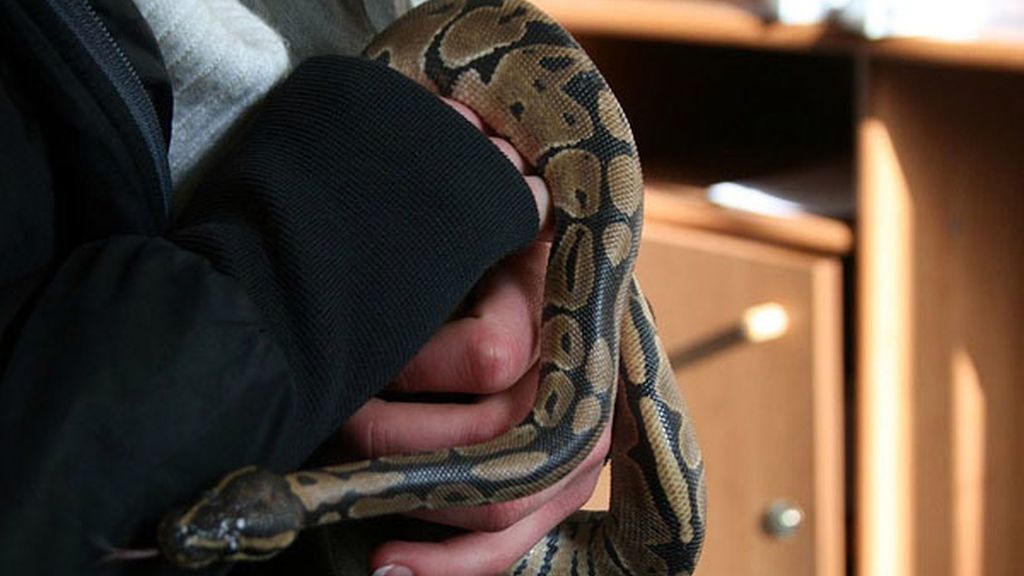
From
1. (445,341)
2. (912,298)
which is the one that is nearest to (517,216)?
(445,341)

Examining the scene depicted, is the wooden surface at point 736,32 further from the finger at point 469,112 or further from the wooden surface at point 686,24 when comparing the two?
the finger at point 469,112

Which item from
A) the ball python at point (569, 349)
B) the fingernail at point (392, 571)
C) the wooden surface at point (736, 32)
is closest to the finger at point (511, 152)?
the ball python at point (569, 349)

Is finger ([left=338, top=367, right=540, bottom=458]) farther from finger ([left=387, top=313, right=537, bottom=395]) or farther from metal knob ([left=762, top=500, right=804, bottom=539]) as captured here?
metal knob ([left=762, top=500, right=804, bottom=539])

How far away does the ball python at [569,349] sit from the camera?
84 centimetres

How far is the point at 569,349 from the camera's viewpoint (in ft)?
3.06

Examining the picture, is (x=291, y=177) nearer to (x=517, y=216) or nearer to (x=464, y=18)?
(x=517, y=216)

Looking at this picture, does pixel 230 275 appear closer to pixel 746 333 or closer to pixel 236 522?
pixel 236 522

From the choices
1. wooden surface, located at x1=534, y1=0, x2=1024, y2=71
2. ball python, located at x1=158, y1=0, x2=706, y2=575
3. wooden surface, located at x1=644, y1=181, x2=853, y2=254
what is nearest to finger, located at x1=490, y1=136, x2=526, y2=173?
ball python, located at x1=158, y1=0, x2=706, y2=575

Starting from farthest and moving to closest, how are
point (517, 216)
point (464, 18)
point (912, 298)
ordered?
point (912, 298)
point (464, 18)
point (517, 216)

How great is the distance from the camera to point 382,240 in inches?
29.9

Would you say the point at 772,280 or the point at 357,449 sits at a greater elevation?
the point at 772,280

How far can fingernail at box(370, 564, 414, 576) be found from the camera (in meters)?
0.82

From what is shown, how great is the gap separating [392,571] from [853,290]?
1.17 meters

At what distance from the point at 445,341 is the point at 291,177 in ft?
0.44
